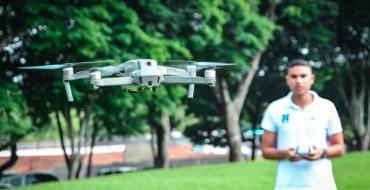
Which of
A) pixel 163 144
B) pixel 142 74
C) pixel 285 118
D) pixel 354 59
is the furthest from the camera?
pixel 163 144

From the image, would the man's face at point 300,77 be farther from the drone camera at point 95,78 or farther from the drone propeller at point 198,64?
the drone camera at point 95,78

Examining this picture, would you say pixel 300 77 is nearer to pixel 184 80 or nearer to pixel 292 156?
pixel 292 156

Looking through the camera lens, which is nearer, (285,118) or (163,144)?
(285,118)

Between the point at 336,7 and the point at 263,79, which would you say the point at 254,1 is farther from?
the point at 263,79

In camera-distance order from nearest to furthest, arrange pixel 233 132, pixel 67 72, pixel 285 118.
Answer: pixel 67 72 → pixel 285 118 → pixel 233 132

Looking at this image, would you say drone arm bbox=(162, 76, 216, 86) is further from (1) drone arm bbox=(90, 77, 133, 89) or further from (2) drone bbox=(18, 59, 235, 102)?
(1) drone arm bbox=(90, 77, 133, 89)

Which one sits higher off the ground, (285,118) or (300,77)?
(300,77)

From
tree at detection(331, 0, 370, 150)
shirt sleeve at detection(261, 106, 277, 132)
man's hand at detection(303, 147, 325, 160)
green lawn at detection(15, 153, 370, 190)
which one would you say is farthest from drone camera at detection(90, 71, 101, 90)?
tree at detection(331, 0, 370, 150)

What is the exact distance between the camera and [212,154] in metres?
55.9

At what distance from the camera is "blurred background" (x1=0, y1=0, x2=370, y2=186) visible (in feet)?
59.3

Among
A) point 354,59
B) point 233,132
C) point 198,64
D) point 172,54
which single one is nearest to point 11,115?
point 172,54

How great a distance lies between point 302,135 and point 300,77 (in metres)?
0.43

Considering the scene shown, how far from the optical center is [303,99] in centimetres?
413

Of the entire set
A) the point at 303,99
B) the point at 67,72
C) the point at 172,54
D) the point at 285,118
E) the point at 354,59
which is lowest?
the point at 285,118
